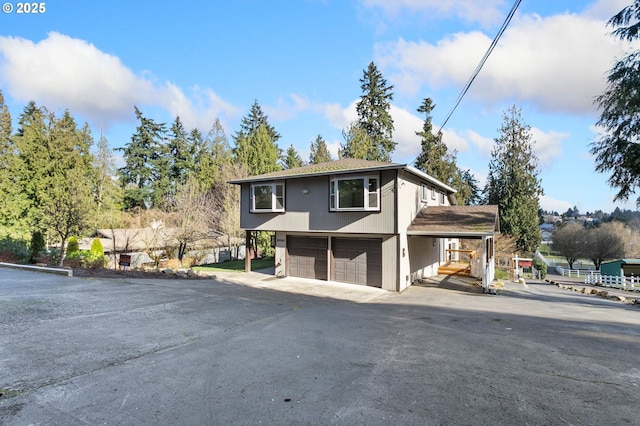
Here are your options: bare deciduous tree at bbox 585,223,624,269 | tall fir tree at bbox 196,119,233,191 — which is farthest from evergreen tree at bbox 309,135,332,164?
bare deciduous tree at bbox 585,223,624,269

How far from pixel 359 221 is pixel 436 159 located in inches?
960

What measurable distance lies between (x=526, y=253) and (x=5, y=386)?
34.3 metres

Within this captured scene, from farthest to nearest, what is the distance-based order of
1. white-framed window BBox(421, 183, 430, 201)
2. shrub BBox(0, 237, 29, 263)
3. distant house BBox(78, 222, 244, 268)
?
distant house BBox(78, 222, 244, 268) < shrub BBox(0, 237, 29, 263) < white-framed window BBox(421, 183, 430, 201)

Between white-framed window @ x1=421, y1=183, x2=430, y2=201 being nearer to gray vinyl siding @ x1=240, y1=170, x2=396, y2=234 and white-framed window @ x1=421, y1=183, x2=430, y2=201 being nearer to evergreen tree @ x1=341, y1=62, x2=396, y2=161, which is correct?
gray vinyl siding @ x1=240, y1=170, x2=396, y2=234

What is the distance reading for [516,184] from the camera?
30.7 m

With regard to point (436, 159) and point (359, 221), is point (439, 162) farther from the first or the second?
point (359, 221)

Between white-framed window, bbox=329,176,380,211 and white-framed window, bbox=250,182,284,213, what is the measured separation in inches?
128

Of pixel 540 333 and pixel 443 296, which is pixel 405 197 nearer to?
pixel 443 296

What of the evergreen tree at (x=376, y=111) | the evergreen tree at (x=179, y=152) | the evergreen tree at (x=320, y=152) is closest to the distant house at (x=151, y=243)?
the evergreen tree at (x=320, y=152)

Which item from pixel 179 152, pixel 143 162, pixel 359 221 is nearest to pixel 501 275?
pixel 359 221

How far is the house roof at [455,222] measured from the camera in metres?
14.0

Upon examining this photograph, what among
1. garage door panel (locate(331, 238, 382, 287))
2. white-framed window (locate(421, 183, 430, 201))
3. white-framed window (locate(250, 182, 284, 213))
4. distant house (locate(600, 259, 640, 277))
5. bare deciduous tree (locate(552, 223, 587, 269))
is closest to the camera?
garage door panel (locate(331, 238, 382, 287))

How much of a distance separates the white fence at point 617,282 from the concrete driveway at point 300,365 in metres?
18.2

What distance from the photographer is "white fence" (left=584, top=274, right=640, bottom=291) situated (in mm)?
22272
